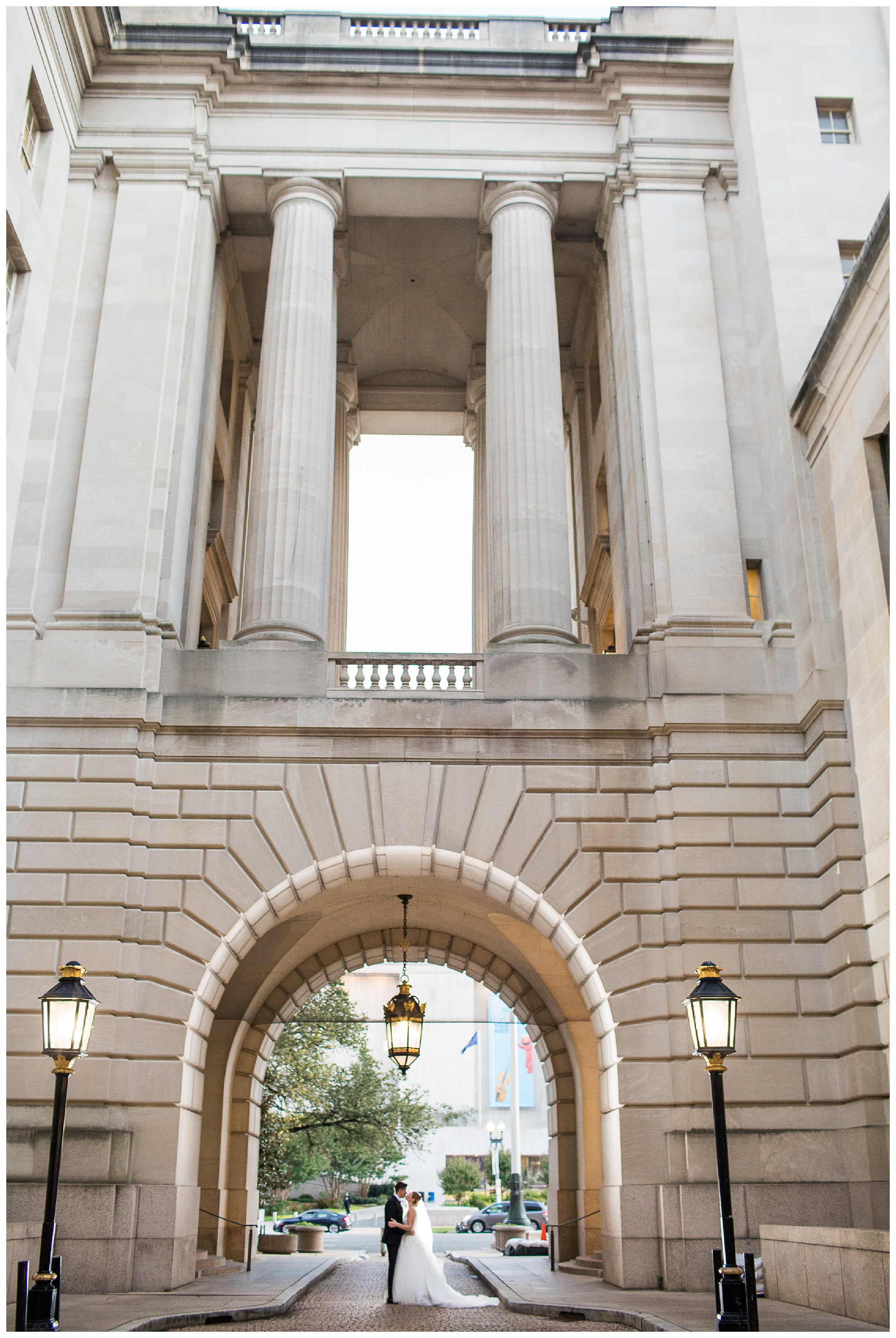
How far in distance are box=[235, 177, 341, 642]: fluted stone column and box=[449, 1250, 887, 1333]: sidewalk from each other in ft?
36.8

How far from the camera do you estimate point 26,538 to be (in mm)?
20797

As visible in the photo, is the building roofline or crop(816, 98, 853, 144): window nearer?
the building roofline

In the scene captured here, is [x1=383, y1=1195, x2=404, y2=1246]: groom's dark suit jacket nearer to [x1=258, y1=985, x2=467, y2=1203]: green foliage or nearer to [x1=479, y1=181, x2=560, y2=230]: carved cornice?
[x1=258, y1=985, x2=467, y2=1203]: green foliage

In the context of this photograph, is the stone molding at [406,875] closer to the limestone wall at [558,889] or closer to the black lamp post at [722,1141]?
the limestone wall at [558,889]

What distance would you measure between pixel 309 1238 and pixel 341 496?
21730 millimetres

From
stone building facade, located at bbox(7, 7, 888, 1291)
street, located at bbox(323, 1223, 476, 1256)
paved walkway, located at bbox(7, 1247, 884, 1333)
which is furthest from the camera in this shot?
street, located at bbox(323, 1223, 476, 1256)

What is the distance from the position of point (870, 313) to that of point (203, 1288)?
17.5 meters

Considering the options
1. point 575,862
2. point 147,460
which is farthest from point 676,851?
point 147,460

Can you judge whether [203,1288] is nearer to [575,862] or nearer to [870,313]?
[575,862]

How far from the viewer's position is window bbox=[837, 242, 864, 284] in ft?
73.5

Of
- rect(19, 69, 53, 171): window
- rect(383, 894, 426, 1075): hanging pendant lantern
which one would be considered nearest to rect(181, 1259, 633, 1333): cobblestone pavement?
rect(383, 894, 426, 1075): hanging pendant lantern

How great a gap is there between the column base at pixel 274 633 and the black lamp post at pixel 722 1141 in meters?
10.4

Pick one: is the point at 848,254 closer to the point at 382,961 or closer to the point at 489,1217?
the point at 382,961

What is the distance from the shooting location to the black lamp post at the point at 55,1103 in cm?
1136
